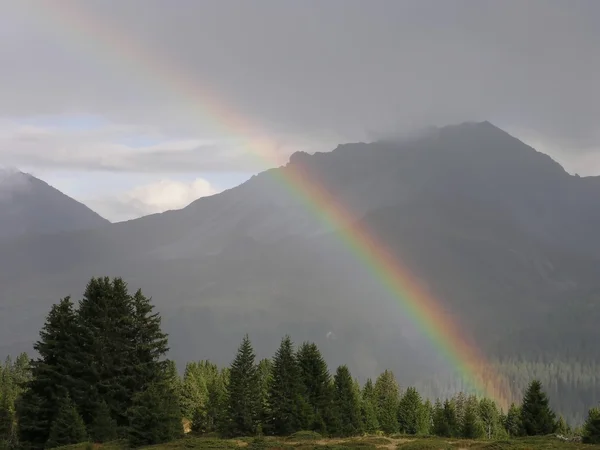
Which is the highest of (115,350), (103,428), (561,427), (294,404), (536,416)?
(115,350)

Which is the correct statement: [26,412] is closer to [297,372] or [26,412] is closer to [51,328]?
[51,328]

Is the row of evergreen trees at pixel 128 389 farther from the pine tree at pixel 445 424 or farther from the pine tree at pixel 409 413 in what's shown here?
the pine tree at pixel 409 413

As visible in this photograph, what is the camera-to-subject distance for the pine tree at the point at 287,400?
233ft

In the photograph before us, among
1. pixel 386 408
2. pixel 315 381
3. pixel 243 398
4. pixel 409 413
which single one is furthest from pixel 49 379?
pixel 409 413

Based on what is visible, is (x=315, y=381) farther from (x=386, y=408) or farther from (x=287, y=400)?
(x=386, y=408)

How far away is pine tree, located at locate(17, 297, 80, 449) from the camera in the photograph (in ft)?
207

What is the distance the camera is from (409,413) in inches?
4651

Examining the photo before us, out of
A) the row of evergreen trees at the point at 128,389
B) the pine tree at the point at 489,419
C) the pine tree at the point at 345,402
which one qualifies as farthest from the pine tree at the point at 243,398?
the pine tree at the point at 489,419

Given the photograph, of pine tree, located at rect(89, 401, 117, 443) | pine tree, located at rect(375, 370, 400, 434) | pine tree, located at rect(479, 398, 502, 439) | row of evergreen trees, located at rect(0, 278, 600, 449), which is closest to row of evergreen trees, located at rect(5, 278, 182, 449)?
pine tree, located at rect(89, 401, 117, 443)

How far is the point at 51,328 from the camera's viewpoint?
67.7m

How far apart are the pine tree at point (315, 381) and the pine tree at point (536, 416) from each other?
26.3 metres

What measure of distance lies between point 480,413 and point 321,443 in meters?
101

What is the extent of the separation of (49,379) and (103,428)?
10640 mm

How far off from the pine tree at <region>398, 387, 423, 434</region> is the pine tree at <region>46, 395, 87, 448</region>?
74.9 metres
